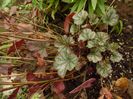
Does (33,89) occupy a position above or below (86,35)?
below

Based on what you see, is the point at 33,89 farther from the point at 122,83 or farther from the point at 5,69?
the point at 122,83

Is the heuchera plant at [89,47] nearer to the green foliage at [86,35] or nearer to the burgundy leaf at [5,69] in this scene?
the green foliage at [86,35]

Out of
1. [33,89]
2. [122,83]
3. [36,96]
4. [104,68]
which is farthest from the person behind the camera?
[122,83]

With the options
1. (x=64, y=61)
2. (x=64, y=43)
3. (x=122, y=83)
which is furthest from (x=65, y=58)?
(x=122, y=83)

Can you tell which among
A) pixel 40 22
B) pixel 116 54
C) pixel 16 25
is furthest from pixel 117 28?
pixel 16 25

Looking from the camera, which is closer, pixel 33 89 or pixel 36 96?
pixel 36 96

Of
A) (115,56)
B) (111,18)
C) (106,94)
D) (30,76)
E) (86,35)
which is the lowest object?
(106,94)

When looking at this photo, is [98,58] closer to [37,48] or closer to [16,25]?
[37,48]

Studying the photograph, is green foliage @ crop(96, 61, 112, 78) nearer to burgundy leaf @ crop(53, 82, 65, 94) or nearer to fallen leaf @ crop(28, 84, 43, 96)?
burgundy leaf @ crop(53, 82, 65, 94)

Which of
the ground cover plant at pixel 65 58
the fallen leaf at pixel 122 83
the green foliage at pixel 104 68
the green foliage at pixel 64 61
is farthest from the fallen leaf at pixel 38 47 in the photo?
the fallen leaf at pixel 122 83
